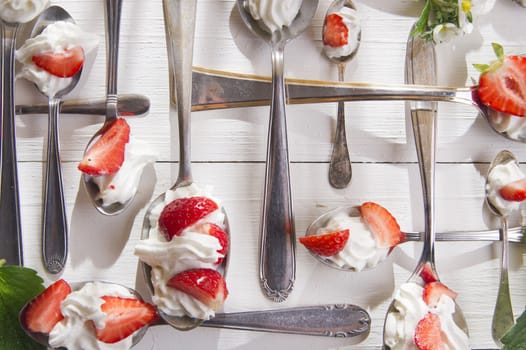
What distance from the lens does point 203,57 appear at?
0.89 meters

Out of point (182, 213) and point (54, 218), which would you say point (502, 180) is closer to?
point (182, 213)

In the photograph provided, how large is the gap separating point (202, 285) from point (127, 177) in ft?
0.68

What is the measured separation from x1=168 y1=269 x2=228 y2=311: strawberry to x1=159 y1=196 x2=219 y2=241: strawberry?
0.06 metres

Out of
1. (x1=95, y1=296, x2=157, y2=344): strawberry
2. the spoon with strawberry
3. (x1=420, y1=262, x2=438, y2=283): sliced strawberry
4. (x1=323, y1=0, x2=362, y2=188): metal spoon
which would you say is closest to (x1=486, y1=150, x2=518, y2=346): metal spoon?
the spoon with strawberry

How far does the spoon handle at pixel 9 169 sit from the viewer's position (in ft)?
2.69

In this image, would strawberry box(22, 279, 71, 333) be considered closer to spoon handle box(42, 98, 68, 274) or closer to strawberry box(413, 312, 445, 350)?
spoon handle box(42, 98, 68, 274)

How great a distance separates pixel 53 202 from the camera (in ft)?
2.74

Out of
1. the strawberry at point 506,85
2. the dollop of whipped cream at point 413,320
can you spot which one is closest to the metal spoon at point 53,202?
the dollop of whipped cream at point 413,320

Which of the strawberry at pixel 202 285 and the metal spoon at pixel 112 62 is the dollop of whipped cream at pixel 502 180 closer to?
the strawberry at pixel 202 285

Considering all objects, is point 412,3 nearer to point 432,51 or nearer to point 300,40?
point 432,51

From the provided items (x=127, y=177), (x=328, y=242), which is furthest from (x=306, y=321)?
(x=127, y=177)

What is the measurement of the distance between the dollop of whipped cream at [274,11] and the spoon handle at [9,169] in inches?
14.8

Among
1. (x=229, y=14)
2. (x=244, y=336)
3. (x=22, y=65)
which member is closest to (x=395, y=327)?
(x=244, y=336)

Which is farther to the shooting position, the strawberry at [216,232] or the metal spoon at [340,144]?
the metal spoon at [340,144]
